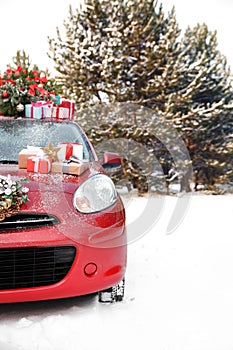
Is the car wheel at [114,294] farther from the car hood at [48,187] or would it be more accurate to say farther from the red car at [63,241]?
the car hood at [48,187]

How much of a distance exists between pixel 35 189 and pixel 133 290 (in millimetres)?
1235

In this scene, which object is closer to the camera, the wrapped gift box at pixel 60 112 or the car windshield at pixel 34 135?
the car windshield at pixel 34 135

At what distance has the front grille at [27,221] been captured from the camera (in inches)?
104

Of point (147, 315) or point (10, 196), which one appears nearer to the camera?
point (10, 196)

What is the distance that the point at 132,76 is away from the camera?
12812mm

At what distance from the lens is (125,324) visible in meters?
2.75

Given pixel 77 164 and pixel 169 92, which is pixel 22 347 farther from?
pixel 169 92

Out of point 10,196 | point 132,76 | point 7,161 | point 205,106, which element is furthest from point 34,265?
point 205,106

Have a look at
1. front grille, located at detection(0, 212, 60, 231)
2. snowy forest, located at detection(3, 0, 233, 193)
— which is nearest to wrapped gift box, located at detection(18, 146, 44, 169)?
front grille, located at detection(0, 212, 60, 231)

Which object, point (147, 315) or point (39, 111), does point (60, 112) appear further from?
point (147, 315)

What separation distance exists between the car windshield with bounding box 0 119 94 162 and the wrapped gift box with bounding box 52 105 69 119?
21cm

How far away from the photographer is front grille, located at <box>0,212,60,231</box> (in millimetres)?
2633

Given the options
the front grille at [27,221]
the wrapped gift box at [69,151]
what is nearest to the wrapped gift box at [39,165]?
the wrapped gift box at [69,151]

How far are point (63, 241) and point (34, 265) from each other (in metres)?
0.25
